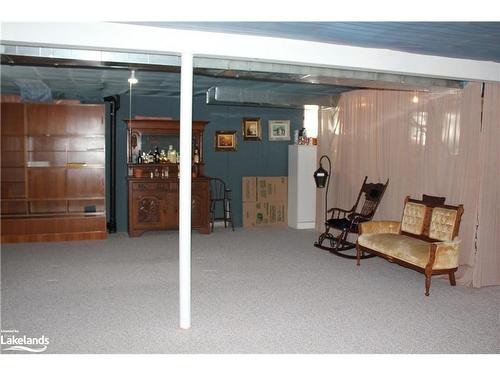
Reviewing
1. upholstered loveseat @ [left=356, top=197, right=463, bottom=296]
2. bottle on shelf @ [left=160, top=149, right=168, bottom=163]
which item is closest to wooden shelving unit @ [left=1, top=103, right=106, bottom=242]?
bottle on shelf @ [left=160, top=149, right=168, bottom=163]

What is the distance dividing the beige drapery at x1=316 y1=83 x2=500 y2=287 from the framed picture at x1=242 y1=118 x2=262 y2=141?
1.56m

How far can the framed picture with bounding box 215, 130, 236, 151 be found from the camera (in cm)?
912

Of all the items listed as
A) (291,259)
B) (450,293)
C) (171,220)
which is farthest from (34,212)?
(450,293)

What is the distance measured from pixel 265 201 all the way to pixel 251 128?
4.90 ft

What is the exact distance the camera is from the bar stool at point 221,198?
29.4ft

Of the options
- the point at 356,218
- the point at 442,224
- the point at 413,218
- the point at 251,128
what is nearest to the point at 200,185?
the point at 251,128

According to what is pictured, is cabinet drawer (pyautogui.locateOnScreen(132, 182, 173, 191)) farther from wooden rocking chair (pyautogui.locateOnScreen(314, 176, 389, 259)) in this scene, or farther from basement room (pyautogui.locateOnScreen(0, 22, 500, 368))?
wooden rocking chair (pyautogui.locateOnScreen(314, 176, 389, 259))

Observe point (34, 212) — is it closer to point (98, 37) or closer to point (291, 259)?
point (291, 259)

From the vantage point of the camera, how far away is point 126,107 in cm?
859

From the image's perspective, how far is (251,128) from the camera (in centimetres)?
927

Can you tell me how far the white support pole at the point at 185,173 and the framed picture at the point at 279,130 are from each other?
18.3 feet


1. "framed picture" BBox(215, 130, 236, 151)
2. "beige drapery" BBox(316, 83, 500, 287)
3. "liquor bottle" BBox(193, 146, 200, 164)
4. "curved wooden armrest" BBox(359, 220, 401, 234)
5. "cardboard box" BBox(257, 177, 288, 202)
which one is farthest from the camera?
"cardboard box" BBox(257, 177, 288, 202)

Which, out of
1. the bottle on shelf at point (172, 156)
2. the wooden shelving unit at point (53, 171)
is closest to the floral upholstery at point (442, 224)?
the bottle on shelf at point (172, 156)

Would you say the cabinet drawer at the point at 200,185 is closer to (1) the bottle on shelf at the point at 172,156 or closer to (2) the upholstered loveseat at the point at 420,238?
(1) the bottle on shelf at the point at 172,156
